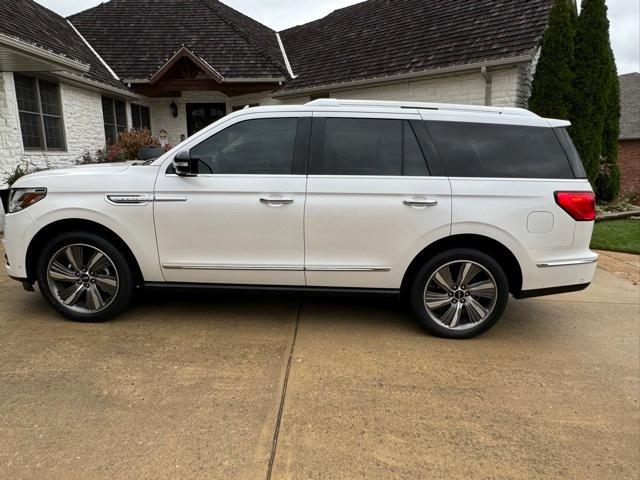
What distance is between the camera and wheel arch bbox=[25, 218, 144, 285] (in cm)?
388

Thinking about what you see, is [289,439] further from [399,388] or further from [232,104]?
[232,104]

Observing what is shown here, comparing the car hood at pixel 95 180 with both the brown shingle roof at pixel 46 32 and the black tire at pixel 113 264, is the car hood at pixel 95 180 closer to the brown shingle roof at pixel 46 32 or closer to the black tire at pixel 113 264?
the black tire at pixel 113 264

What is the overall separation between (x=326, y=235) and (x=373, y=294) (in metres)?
0.65

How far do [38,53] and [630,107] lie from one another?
100 feet

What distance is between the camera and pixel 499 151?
3.75m

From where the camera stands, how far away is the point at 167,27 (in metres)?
15.3

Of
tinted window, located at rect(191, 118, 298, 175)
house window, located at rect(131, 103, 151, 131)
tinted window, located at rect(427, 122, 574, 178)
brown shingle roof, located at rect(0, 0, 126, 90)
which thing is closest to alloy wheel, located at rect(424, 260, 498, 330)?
tinted window, located at rect(427, 122, 574, 178)

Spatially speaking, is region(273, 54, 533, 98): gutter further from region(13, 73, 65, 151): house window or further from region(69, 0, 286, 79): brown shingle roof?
region(13, 73, 65, 151): house window

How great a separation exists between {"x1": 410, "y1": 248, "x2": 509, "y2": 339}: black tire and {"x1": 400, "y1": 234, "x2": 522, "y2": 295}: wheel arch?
0.07m

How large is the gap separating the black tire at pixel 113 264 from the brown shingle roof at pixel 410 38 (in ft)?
29.8

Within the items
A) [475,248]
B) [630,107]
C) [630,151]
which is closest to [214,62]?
[475,248]

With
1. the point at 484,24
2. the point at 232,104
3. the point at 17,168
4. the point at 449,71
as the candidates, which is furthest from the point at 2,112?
the point at 484,24

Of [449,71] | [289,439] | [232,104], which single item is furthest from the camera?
[232,104]

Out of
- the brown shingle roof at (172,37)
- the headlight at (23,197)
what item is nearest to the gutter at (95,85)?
the brown shingle roof at (172,37)
